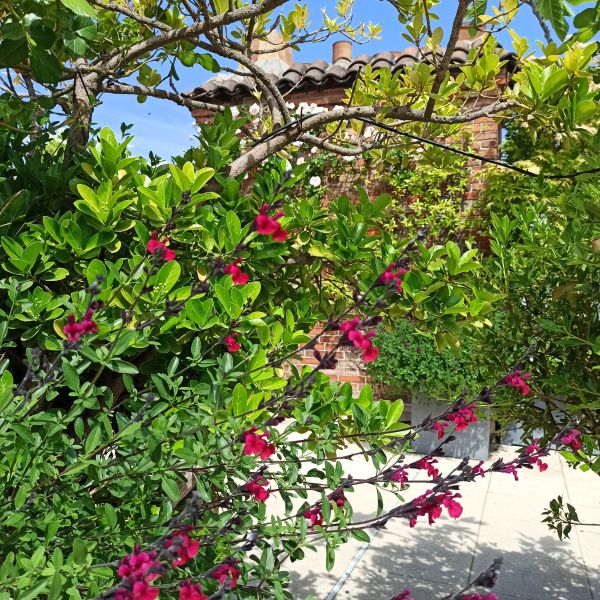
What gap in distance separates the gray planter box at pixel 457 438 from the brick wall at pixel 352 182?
77 cm

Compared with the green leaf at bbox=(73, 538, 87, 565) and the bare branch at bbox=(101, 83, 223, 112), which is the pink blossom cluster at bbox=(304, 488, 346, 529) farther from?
the bare branch at bbox=(101, 83, 223, 112)

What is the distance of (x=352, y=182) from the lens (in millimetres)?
7410

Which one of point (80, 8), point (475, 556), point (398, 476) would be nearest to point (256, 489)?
point (398, 476)

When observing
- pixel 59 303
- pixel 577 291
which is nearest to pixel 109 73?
pixel 59 303

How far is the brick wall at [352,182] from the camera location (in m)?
6.93

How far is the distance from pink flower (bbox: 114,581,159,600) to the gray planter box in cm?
551

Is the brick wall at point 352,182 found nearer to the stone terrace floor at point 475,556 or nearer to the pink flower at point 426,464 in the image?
the stone terrace floor at point 475,556

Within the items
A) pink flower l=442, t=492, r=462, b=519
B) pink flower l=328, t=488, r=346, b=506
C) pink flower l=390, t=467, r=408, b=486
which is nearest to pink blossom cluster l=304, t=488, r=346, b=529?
pink flower l=328, t=488, r=346, b=506

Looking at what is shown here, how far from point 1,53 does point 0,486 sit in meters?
1.14

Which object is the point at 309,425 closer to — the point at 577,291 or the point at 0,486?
the point at 0,486

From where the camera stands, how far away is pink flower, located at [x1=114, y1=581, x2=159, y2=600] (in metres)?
0.94

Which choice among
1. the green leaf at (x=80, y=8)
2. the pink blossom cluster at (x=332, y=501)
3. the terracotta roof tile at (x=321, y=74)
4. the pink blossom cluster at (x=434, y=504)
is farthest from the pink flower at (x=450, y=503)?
the terracotta roof tile at (x=321, y=74)

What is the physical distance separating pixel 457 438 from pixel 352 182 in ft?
10.7

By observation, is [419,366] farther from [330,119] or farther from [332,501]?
[332,501]
